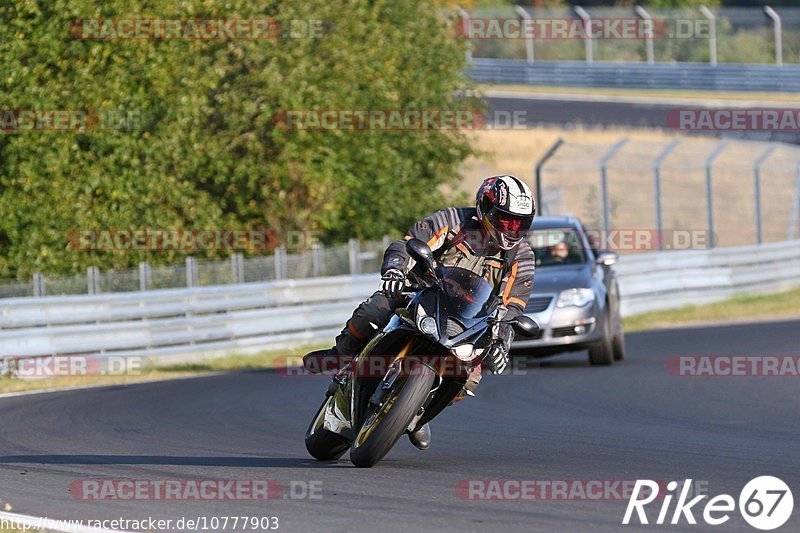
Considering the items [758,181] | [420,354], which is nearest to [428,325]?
[420,354]

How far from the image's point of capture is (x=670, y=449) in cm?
960

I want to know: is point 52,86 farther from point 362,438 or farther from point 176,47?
point 362,438

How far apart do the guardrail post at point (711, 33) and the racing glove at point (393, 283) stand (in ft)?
118

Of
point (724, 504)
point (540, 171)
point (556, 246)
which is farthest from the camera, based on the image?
point (540, 171)

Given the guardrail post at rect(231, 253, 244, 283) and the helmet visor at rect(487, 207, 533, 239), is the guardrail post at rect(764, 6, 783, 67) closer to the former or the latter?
the guardrail post at rect(231, 253, 244, 283)

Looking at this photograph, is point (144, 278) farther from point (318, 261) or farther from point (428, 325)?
point (428, 325)

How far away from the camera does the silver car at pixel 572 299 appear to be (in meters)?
16.7

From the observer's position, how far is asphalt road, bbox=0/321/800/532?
7.24 metres

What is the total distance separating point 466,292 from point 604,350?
357 inches

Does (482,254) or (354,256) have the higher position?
(482,254)

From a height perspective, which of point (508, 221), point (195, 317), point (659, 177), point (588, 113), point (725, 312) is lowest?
point (725, 312)

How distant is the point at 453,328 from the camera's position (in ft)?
26.3

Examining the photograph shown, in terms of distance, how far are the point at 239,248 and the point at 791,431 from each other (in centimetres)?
1670

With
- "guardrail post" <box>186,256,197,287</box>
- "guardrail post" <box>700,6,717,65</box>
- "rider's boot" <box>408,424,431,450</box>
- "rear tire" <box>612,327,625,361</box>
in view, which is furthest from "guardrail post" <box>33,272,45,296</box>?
"guardrail post" <box>700,6,717,65</box>
